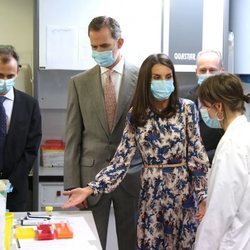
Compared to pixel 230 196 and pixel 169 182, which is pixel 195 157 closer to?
pixel 169 182

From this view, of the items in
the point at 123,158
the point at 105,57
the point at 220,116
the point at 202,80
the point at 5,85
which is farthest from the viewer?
the point at 202,80

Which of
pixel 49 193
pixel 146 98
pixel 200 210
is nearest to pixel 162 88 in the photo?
pixel 146 98

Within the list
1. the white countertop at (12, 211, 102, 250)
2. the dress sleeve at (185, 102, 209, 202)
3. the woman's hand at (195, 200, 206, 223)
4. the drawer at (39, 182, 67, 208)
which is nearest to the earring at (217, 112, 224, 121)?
the dress sleeve at (185, 102, 209, 202)

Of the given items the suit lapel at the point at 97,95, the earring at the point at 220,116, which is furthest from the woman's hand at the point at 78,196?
the earring at the point at 220,116

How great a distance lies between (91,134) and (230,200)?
96cm

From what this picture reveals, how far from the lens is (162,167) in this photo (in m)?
1.97

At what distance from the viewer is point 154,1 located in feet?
10.6

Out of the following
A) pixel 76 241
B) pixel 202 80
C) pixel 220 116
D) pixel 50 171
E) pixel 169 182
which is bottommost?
pixel 50 171

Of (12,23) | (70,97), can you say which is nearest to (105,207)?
(70,97)

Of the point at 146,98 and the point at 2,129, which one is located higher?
the point at 146,98

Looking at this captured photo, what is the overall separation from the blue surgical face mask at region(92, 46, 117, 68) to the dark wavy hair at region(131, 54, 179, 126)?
28 cm

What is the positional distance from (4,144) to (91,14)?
129 cm

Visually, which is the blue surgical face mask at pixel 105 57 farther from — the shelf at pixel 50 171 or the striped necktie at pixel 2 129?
the shelf at pixel 50 171

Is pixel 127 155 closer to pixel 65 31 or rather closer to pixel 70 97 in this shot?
pixel 70 97
